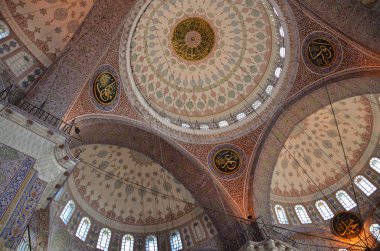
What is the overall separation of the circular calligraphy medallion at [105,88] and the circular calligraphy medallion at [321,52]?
20.8 feet

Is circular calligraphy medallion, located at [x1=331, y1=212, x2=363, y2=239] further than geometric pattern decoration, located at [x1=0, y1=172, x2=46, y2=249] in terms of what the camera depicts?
Yes

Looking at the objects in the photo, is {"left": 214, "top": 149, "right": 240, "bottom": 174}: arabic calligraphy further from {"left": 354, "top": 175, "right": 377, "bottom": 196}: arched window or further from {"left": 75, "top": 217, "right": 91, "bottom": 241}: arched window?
{"left": 354, "top": 175, "right": 377, "bottom": 196}: arched window

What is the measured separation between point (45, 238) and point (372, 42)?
10.8m

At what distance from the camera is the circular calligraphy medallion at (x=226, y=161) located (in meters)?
11.3

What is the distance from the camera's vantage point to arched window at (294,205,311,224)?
1278 centimetres

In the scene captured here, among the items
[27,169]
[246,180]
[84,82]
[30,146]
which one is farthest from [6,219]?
[246,180]

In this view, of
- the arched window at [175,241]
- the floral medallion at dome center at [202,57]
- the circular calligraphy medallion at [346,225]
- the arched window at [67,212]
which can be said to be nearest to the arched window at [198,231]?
the arched window at [175,241]

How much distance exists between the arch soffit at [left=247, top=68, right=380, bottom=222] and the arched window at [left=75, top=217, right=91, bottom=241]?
590cm

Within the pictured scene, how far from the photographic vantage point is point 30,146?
661 centimetres

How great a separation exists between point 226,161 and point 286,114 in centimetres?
278

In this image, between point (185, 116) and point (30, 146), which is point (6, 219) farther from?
point (185, 116)

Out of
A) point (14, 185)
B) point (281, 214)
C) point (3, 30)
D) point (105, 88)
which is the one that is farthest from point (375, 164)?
point (3, 30)

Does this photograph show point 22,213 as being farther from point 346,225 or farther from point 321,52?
point 346,225

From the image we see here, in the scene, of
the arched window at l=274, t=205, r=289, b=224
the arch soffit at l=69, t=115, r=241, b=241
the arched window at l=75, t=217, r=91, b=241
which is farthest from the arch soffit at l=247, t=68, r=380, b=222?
the arched window at l=75, t=217, r=91, b=241
